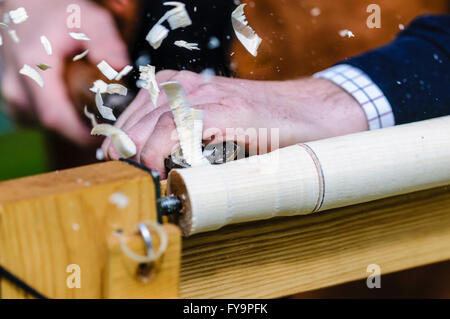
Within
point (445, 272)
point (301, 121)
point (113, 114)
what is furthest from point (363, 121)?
point (445, 272)

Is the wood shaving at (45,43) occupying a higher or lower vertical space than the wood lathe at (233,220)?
higher

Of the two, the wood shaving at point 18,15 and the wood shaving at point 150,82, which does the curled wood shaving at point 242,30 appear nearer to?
the wood shaving at point 150,82

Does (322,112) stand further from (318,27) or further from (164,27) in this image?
(318,27)

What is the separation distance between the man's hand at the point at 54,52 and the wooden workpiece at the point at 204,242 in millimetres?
437

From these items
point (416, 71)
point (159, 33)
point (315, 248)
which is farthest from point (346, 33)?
point (315, 248)

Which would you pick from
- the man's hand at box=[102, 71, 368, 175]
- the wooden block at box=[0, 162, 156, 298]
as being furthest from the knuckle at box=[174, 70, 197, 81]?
the wooden block at box=[0, 162, 156, 298]

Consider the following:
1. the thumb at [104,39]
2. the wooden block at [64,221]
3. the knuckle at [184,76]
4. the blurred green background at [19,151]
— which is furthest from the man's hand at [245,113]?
the blurred green background at [19,151]

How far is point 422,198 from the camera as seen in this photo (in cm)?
36

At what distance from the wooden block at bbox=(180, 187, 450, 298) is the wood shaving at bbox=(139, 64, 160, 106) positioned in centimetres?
17

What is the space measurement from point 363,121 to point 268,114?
112 millimetres

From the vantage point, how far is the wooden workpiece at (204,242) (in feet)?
0.75

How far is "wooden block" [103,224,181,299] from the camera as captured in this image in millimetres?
233

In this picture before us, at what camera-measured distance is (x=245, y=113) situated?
15.4 inches

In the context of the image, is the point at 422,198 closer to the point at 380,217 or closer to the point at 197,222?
the point at 380,217
